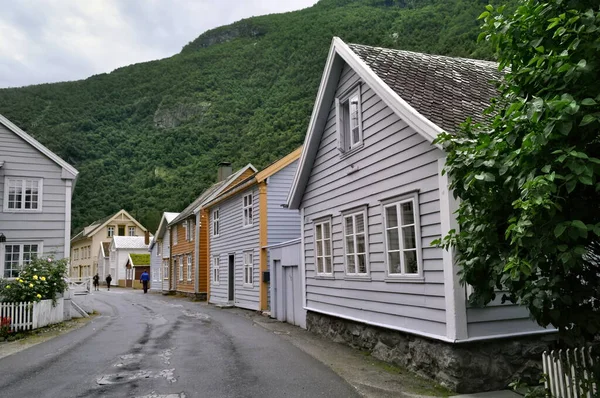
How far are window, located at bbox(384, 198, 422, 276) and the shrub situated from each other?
1186 centimetres

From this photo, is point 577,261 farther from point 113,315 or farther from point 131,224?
point 131,224

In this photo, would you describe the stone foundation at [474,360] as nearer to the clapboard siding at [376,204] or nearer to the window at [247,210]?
the clapboard siding at [376,204]

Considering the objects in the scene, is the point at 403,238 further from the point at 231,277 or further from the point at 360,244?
the point at 231,277

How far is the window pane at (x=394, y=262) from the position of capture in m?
9.44

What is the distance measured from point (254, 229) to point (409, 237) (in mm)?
12720

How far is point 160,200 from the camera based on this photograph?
84.6 m

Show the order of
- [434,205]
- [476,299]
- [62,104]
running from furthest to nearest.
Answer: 1. [62,104]
2. [434,205]
3. [476,299]

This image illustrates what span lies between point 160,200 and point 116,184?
39.4 feet

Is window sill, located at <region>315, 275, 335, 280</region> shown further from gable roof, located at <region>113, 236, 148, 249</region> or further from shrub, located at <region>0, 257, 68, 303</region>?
gable roof, located at <region>113, 236, 148, 249</region>

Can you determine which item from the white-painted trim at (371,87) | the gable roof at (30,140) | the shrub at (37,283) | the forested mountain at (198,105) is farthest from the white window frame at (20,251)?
the forested mountain at (198,105)

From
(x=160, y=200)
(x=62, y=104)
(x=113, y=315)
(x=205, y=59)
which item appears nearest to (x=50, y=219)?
(x=113, y=315)

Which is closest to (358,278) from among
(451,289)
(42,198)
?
(451,289)

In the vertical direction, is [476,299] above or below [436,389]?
above

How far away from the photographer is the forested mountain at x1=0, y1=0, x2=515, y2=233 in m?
71.7
